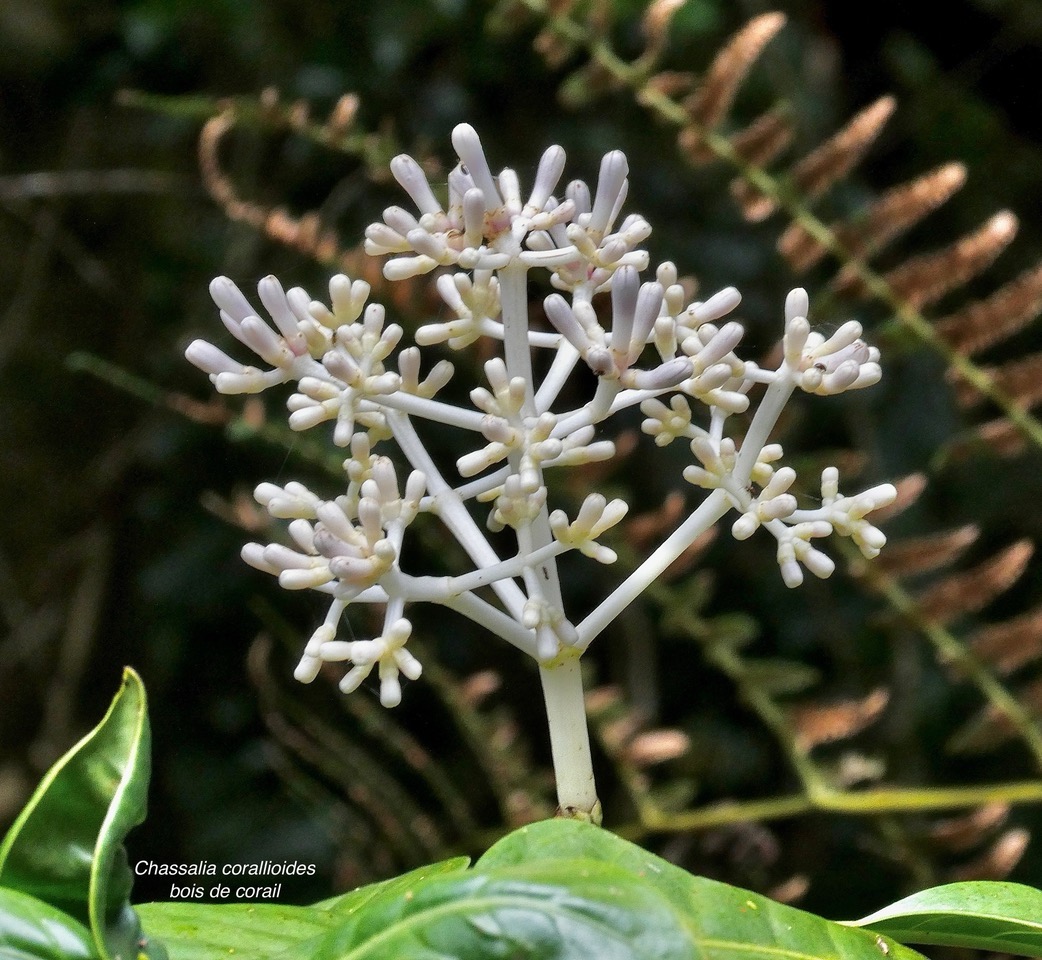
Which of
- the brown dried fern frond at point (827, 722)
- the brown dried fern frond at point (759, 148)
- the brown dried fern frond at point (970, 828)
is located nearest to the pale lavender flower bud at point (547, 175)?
the brown dried fern frond at point (759, 148)

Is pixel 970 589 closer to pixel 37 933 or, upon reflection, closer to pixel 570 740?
pixel 570 740

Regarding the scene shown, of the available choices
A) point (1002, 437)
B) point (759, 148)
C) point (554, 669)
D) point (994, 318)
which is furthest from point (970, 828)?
point (554, 669)

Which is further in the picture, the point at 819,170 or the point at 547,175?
the point at 819,170

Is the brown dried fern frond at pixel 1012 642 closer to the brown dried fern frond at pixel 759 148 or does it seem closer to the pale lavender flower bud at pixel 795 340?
the brown dried fern frond at pixel 759 148

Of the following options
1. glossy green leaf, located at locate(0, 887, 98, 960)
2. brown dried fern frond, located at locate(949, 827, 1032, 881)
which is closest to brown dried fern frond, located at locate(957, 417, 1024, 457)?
brown dried fern frond, located at locate(949, 827, 1032, 881)

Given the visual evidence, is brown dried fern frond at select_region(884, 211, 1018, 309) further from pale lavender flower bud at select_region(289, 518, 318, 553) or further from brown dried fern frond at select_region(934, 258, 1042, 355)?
pale lavender flower bud at select_region(289, 518, 318, 553)

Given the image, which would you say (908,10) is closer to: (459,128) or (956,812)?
(956,812)

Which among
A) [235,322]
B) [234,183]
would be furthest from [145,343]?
[235,322]

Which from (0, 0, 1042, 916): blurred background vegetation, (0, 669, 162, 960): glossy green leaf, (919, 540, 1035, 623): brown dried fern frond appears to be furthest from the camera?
(0, 0, 1042, 916): blurred background vegetation
